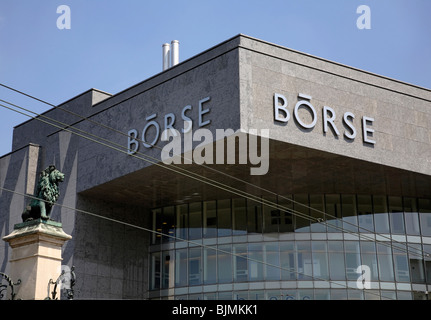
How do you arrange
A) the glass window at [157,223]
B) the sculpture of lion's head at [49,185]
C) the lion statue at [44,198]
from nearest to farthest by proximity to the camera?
1. the lion statue at [44,198]
2. the sculpture of lion's head at [49,185]
3. the glass window at [157,223]

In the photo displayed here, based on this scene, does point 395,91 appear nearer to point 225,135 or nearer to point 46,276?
point 225,135

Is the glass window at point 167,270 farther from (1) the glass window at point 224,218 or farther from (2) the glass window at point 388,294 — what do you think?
(2) the glass window at point 388,294

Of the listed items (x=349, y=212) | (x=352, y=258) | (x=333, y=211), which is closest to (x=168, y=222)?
(x=333, y=211)

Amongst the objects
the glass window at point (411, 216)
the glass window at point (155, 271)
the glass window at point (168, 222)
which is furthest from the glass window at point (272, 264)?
the glass window at point (411, 216)

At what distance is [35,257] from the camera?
19.4 metres

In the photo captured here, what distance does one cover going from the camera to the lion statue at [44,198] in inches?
794

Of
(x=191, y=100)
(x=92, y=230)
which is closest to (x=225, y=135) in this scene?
(x=191, y=100)

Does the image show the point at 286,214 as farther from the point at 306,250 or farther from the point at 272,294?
the point at 272,294

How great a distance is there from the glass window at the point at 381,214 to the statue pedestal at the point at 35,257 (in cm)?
2108

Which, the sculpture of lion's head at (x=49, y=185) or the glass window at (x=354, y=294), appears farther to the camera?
the glass window at (x=354, y=294)
